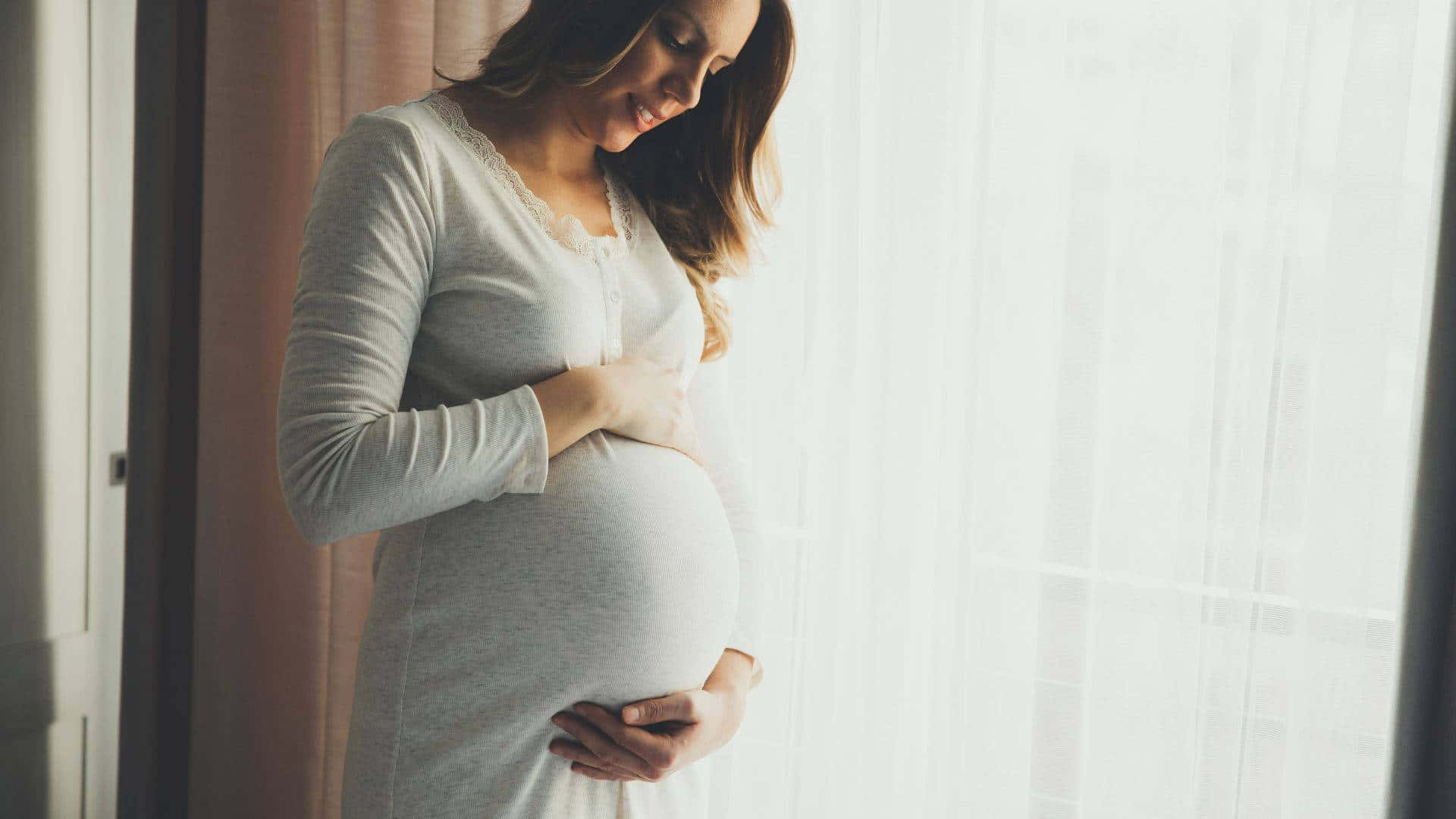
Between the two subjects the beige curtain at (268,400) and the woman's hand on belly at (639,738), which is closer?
the woman's hand on belly at (639,738)

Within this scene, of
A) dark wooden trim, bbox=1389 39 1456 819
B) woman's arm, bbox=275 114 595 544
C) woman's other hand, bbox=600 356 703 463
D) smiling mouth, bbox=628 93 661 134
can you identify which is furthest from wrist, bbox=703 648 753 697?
dark wooden trim, bbox=1389 39 1456 819

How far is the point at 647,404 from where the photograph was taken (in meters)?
0.91

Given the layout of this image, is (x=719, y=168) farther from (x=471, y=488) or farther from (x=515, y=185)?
(x=471, y=488)

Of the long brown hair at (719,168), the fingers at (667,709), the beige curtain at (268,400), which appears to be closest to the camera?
the fingers at (667,709)

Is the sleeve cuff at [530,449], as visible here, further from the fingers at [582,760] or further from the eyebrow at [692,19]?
the eyebrow at [692,19]

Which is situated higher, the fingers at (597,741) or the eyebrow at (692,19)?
the eyebrow at (692,19)

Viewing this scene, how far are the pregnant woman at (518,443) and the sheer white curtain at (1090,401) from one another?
345 millimetres

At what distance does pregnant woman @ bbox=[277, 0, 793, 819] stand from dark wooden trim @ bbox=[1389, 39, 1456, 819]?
72 centimetres

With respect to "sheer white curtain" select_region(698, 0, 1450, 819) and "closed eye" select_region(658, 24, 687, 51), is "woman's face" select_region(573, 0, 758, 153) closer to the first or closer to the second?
"closed eye" select_region(658, 24, 687, 51)

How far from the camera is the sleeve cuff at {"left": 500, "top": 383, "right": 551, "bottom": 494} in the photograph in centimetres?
81

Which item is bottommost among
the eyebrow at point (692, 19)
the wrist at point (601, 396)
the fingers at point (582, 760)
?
the fingers at point (582, 760)

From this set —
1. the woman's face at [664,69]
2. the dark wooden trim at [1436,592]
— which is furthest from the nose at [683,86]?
the dark wooden trim at [1436,592]

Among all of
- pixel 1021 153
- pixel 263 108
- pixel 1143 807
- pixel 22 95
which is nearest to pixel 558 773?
pixel 1143 807

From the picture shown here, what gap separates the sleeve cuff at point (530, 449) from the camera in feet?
2.65
